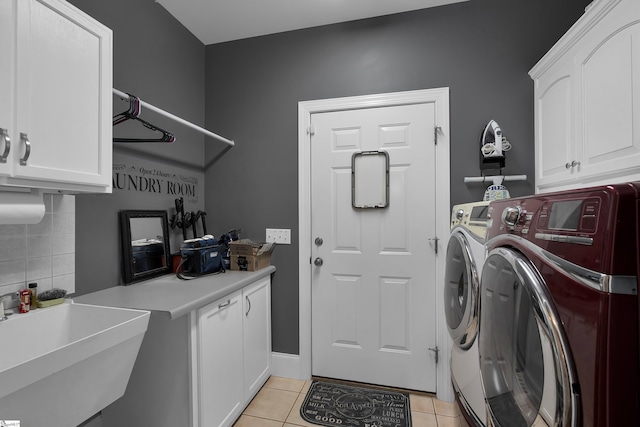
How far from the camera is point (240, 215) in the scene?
246cm

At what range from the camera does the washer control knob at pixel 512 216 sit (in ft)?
2.71

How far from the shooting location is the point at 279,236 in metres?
2.36

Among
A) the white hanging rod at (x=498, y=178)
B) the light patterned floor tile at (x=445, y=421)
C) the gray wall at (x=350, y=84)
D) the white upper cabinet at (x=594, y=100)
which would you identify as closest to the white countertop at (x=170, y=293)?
the gray wall at (x=350, y=84)

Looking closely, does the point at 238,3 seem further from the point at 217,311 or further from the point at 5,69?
the point at 217,311

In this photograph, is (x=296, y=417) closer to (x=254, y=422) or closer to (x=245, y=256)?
(x=254, y=422)

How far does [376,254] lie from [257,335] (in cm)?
104

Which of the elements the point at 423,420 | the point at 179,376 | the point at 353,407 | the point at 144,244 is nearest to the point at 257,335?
the point at 179,376

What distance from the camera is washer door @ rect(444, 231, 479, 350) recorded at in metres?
1.17

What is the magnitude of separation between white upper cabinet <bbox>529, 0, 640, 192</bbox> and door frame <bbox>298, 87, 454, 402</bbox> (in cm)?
58

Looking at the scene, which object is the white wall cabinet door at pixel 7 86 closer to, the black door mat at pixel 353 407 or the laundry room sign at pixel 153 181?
the laundry room sign at pixel 153 181

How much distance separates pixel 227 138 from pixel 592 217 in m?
2.45

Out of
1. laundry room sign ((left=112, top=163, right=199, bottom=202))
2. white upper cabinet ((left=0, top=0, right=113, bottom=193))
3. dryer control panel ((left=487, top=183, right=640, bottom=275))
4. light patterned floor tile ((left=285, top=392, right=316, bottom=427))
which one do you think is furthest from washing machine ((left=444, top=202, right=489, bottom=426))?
laundry room sign ((left=112, top=163, right=199, bottom=202))

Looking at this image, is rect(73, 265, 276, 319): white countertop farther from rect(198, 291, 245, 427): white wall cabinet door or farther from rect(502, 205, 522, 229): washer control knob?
rect(502, 205, 522, 229): washer control knob

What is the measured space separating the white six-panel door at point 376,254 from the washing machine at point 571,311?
1248 millimetres
